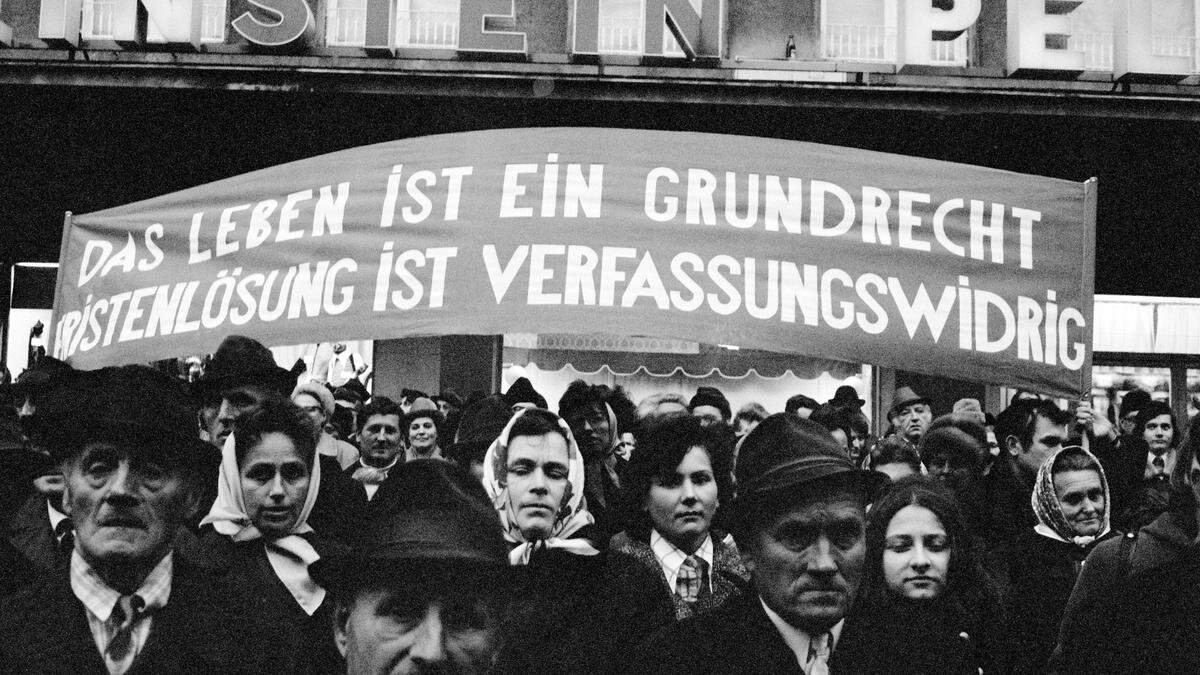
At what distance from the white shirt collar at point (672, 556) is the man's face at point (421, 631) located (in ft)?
5.28

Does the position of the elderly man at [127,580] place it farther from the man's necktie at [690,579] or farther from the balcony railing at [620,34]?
the balcony railing at [620,34]

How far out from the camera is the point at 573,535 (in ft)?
14.3

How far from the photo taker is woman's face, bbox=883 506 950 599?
158 inches

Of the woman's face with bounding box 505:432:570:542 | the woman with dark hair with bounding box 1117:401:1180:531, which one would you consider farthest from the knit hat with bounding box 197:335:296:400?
the woman with dark hair with bounding box 1117:401:1180:531

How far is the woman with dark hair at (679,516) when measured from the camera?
4.26m

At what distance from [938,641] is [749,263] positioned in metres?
1.43

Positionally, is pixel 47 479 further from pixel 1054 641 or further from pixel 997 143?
pixel 997 143

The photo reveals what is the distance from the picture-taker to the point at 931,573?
401 centimetres

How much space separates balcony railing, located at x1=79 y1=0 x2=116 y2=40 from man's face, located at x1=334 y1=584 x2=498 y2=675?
9.09m

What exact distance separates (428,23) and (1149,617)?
866 cm

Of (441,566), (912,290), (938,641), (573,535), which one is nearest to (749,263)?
(912,290)

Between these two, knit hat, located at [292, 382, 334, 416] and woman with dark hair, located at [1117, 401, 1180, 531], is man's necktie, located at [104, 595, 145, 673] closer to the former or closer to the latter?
knit hat, located at [292, 382, 334, 416]

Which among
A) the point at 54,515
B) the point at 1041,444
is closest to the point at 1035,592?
the point at 1041,444

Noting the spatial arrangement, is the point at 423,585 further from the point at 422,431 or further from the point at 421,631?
the point at 422,431
